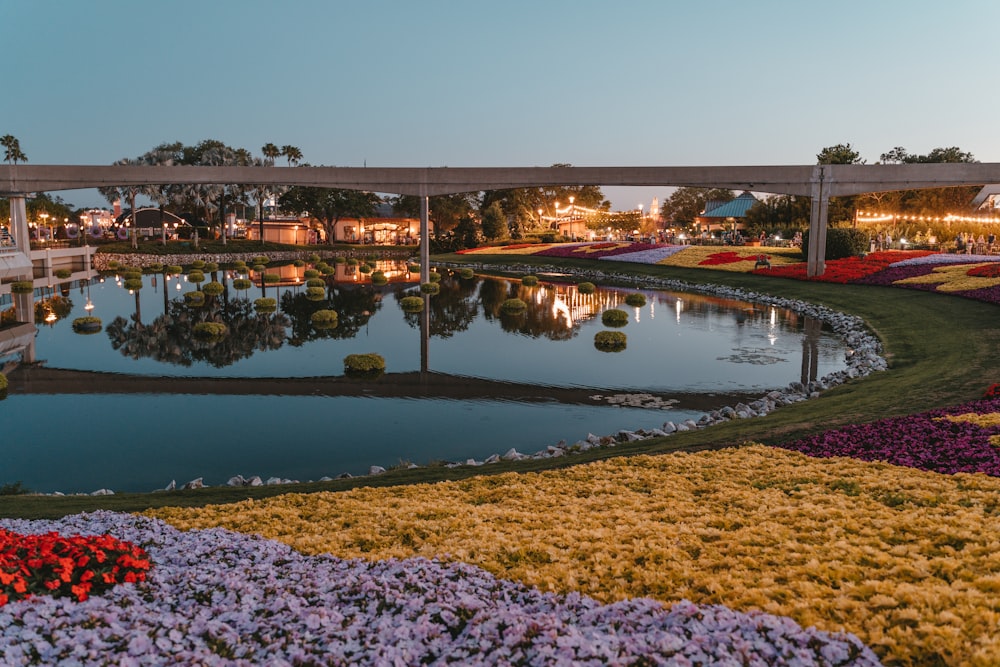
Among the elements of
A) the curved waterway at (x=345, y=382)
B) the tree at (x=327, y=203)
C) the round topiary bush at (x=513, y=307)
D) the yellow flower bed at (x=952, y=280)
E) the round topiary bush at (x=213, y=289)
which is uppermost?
the tree at (x=327, y=203)

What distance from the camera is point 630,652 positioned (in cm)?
502

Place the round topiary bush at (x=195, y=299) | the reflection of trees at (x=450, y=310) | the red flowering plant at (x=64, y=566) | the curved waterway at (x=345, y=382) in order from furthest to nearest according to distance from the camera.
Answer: the round topiary bush at (x=195, y=299) < the reflection of trees at (x=450, y=310) < the curved waterway at (x=345, y=382) < the red flowering plant at (x=64, y=566)

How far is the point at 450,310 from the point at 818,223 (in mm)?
22258

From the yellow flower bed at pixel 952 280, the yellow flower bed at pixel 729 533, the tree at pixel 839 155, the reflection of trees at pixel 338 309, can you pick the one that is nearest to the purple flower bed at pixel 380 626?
the yellow flower bed at pixel 729 533

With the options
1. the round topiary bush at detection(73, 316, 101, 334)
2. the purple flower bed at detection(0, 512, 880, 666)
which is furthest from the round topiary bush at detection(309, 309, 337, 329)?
the purple flower bed at detection(0, 512, 880, 666)

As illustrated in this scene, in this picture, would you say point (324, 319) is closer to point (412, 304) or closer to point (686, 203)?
point (412, 304)

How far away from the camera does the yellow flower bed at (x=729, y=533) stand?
5.41 m

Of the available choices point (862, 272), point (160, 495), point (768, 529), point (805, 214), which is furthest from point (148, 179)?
point (805, 214)

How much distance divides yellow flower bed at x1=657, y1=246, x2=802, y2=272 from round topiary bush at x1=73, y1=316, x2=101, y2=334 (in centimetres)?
3902

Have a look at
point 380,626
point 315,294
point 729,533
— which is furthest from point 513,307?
point 380,626

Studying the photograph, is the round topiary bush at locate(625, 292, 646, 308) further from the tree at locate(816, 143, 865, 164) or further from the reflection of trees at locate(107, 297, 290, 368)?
the tree at locate(816, 143, 865, 164)

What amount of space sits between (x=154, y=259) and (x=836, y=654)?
243 feet

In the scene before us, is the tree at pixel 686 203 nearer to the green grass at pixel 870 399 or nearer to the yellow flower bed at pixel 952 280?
the yellow flower bed at pixel 952 280

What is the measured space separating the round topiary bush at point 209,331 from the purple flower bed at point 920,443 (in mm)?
24443
